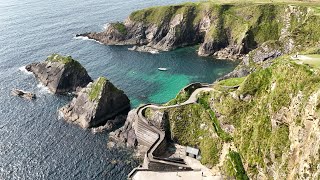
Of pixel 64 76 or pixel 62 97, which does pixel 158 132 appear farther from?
pixel 64 76

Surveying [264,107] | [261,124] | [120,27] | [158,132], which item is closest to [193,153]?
[158,132]

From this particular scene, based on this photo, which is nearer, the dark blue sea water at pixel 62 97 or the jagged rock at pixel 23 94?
the dark blue sea water at pixel 62 97

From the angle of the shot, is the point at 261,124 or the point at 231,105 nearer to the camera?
the point at 261,124

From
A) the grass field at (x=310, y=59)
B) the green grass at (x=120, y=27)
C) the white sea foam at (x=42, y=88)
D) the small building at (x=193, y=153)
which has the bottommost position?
the small building at (x=193, y=153)

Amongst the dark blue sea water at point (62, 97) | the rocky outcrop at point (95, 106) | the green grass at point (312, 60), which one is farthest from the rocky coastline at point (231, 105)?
the dark blue sea water at point (62, 97)

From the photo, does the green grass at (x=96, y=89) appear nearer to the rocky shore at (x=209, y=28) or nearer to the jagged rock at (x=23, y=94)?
the jagged rock at (x=23, y=94)

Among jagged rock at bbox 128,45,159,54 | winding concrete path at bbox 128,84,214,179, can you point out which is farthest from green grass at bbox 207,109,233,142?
jagged rock at bbox 128,45,159,54

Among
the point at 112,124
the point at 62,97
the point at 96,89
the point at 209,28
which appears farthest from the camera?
the point at 209,28
